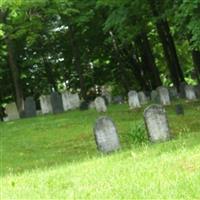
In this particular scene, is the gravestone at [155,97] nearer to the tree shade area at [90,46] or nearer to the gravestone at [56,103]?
the tree shade area at [90,46]

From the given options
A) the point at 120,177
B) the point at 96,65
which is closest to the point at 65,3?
the point at 96,65

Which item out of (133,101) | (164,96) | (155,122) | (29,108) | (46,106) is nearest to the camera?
(155,122)

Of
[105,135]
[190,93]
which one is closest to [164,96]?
[190,93]

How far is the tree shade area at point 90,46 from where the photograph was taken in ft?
88.7

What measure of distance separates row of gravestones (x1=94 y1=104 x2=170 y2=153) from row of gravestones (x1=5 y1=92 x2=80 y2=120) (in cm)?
1498

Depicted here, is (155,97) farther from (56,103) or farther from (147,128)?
(147,128)

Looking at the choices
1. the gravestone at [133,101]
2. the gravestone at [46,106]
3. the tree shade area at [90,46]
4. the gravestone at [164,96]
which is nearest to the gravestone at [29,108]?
the tree shade area at [90,46]

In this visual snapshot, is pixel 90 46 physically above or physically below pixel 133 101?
above

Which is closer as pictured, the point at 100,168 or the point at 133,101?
the point at 100,168

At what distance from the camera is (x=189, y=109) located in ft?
73.3

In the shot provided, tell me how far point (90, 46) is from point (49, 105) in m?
11.3

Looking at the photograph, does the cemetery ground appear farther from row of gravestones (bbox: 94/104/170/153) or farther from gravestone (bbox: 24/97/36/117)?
gravestone (bbox: 24/97/36/117)

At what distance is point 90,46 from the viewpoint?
135 ft

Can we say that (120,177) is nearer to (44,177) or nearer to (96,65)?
(44,177)
